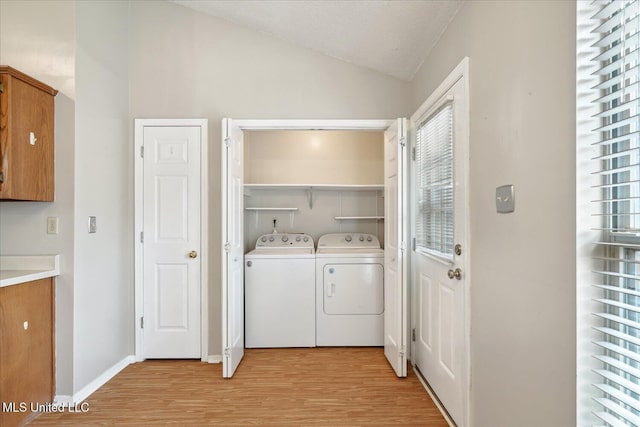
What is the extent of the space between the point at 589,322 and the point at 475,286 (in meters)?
0.68

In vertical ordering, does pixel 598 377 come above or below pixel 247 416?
above

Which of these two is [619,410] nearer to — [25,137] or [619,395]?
[619,395]

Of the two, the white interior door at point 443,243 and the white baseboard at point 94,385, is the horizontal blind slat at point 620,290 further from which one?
the white baseboard at point 94,385

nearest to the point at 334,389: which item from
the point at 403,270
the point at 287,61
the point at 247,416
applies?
the point at 247,416

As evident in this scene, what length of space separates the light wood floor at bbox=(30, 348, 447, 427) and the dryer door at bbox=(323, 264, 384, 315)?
16.5 inches

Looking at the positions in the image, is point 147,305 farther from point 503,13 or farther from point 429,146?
point 503,13

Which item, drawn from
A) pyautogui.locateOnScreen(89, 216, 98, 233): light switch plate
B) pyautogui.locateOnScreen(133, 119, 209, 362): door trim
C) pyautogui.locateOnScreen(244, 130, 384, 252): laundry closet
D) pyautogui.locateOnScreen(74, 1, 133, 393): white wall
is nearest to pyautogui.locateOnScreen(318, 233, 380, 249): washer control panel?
pyautogui.locateOnScreen(244, 130, 384, 252): laundry closet

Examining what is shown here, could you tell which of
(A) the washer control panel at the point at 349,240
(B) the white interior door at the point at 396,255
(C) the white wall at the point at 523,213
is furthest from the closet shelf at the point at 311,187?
(C) the white wall at the point at 523,213

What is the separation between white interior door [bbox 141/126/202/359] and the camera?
2.75m

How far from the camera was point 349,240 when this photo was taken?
3572 millimetres

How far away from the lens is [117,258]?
2.61 m

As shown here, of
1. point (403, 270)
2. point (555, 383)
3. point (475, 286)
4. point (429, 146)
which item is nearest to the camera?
point (555, 383)

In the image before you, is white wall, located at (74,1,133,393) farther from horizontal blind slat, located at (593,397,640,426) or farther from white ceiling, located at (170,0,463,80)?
horizontal blind slat, located at (593,397,640,426)

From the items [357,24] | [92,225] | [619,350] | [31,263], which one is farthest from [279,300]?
[619,350]
